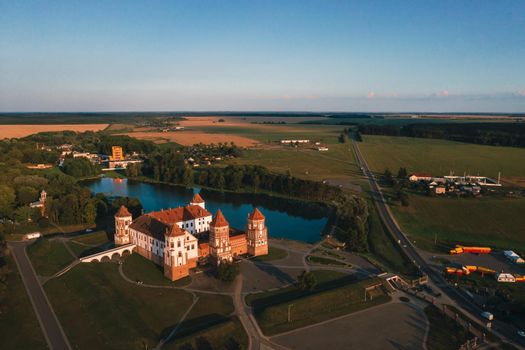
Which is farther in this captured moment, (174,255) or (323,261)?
(323,261)

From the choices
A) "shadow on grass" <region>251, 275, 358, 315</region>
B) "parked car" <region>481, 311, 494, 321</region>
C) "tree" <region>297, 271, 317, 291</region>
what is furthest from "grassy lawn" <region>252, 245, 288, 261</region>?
"parked car" <region>481, 311, 494, 321</region>

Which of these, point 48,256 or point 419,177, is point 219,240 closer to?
point 48,256

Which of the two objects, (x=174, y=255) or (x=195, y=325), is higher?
(x=174, y=255)

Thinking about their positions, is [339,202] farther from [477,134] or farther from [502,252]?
[477,134]

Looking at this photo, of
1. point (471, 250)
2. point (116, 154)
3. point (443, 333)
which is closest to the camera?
point (443, 333)

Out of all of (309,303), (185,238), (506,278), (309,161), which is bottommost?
(309,303)

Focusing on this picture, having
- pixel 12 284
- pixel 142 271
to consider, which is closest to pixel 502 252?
pixel 142 271

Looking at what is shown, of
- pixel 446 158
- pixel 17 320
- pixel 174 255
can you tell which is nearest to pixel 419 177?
pixel 446 158

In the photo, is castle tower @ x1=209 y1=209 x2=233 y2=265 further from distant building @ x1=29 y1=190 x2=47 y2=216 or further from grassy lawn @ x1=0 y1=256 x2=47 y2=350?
distant building @ x1=29 y1=190 x2=47 y2=216
